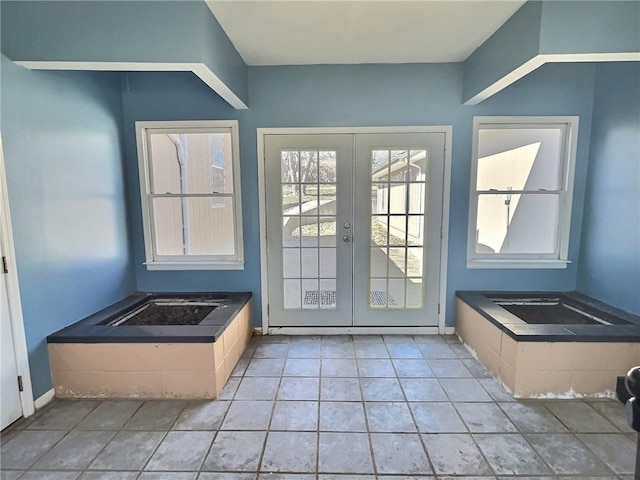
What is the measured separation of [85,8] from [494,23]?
8.66 ft

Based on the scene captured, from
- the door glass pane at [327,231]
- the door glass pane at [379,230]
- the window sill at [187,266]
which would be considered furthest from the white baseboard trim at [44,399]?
the door glass pane at [379,230]

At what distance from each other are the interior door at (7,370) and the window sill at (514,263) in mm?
3564

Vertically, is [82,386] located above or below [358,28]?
below

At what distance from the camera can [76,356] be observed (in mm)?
2217

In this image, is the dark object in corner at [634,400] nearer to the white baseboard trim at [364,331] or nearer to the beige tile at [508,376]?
the beige tile at [508,376]

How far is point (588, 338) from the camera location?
7.18ft

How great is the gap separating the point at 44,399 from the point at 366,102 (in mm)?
3385

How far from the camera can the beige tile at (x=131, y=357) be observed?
87.4 inches

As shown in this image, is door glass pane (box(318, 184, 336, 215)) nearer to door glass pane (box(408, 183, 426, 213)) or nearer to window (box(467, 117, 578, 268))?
door glass pane (box(408, 183, 426, 213))

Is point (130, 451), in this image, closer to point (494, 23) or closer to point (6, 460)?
point (6, 460)

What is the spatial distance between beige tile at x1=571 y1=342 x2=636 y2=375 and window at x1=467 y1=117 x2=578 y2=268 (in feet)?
3.46

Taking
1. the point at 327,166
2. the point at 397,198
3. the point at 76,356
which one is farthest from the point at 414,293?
the point at 76,356

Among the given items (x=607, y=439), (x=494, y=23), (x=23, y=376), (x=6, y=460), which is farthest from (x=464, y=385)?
(x=23, y=376)

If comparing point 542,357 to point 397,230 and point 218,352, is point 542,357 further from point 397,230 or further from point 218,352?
point 218,352
